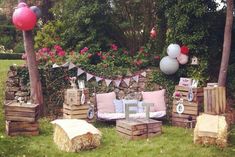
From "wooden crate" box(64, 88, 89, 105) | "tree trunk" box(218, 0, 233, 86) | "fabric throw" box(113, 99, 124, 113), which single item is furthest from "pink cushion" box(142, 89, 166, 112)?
"wooden crate" box(64, 88, 89, 105)

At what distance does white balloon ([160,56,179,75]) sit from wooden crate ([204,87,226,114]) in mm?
2082

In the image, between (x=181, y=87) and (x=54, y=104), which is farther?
(x=54, y=104)

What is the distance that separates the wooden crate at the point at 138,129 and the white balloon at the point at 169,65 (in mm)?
2235

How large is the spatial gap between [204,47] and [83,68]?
9.47ft

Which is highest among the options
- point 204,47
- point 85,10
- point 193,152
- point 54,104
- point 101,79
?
point 85,10

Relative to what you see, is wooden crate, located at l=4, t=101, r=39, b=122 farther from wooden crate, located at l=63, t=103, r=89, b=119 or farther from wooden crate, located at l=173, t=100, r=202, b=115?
wooden crate, located at l=173, t=100, r=202, b=115

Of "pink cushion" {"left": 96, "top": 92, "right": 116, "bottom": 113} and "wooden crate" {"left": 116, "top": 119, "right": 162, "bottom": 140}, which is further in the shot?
"pink cushion" {"left": 96, "top": 92, "right": 116, "bottom": 113}

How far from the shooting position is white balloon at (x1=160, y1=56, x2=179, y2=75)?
942 cm

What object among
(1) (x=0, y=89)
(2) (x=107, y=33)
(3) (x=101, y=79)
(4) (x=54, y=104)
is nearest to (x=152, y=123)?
(3) (x=101, y=79)

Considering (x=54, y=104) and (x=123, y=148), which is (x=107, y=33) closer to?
(x=54, y=104)

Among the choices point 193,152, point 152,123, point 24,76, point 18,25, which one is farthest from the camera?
point 24,76

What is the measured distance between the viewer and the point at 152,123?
7.39 m

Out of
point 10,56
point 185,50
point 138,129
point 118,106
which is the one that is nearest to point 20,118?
point 138,129

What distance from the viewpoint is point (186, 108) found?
28.0 feet
